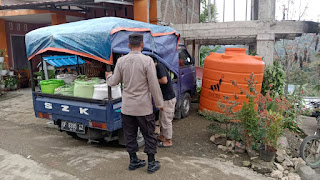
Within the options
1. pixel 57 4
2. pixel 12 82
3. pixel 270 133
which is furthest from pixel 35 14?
pixel 270 133

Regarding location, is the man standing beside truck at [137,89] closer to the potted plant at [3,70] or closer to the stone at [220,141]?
the stone at [220,141]

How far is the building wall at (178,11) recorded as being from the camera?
9.84 m

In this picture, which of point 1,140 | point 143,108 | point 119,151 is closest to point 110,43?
point 143,108

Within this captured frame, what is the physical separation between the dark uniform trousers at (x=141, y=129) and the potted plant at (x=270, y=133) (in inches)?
68.4

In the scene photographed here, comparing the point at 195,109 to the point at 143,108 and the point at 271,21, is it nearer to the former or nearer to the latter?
the point at 271,21

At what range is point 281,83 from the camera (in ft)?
21.1

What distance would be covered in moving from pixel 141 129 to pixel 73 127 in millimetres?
1411

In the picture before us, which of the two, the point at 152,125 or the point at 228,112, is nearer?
the point at 152,125

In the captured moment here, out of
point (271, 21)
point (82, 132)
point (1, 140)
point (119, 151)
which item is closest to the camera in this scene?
point (82, 132)

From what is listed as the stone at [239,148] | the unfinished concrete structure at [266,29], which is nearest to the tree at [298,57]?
the unfinished concrete structure at [266,29]

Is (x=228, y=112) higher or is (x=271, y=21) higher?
(x=271, y=21)

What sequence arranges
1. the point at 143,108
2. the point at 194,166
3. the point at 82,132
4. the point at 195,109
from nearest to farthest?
the point at 143,108 < the point at 194,166 < the point at 82,132 < the point at 195,109

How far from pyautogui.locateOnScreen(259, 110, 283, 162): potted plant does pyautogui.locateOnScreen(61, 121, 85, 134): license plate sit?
275 cm

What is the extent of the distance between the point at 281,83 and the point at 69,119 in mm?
5105
